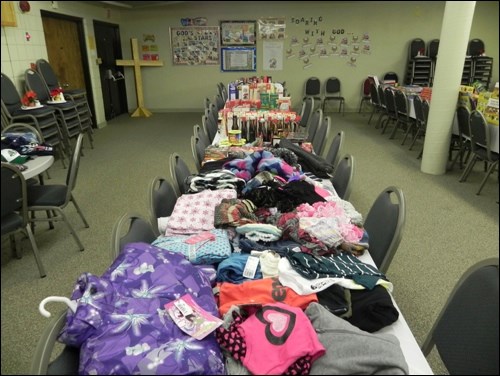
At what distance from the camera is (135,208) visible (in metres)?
3.63

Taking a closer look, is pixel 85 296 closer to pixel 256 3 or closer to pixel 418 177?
pixel 418 177

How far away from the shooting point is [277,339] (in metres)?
1.05

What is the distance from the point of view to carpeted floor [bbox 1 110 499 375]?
1.11 m

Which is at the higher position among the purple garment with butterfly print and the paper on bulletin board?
the paper on bulletin board

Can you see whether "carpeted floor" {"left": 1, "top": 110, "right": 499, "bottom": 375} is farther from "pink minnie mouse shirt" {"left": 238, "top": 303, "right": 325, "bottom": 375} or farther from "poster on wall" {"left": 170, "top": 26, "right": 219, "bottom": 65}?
"poster on wall" {"left": 170, "top": 26, "right": 219, "bottom": 65}

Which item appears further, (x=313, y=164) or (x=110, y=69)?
(x=110, y=69)

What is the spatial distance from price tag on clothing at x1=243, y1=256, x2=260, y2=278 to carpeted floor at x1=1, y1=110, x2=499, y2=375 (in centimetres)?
72

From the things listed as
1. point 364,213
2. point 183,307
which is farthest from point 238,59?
point 183,307

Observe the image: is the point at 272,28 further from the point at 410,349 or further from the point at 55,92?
the point at 410,349

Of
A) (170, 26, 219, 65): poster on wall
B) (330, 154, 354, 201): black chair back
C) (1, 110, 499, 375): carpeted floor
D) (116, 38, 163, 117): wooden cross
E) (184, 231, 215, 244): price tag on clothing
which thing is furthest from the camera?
(170, 26, 219, 65): poster on wall

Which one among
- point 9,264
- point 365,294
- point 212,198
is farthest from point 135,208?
point 9,264

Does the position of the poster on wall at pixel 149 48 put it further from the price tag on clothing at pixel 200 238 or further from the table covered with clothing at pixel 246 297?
the price tag on clothing at pixel 200 238

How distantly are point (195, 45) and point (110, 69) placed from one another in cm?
193

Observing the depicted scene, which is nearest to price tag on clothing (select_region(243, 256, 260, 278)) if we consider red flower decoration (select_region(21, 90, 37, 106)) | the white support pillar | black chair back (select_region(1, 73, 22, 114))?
black chair back (select_region(1, 73, 22, 114))
